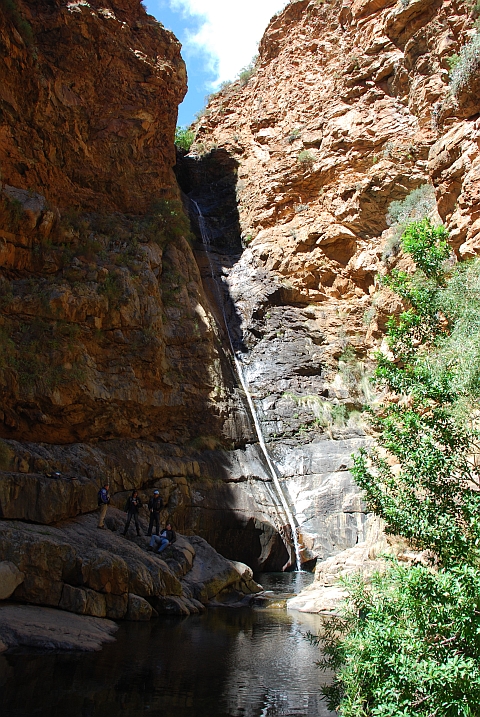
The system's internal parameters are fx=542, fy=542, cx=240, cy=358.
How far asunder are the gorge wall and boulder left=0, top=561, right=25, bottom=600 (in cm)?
78

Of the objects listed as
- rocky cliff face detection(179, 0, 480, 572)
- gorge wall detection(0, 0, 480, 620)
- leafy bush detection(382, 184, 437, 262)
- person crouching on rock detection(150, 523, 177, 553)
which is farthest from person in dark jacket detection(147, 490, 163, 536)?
leafy bush detection(382, 184, 437, 262)

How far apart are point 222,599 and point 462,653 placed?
11.1 meters

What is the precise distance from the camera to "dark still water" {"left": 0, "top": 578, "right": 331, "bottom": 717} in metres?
7.33

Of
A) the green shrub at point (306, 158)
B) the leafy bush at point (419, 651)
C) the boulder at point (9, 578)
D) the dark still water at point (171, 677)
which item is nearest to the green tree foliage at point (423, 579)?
the leafy bush at point (419, 651)

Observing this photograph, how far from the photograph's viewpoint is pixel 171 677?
868 cm

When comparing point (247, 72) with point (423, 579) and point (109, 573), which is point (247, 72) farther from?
point (423, 579)

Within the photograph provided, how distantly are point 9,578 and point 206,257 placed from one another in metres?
25.7

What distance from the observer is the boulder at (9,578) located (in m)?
10.8

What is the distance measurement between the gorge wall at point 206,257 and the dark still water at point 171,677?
290cm

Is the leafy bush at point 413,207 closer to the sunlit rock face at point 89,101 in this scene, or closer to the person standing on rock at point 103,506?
the sunlit rock face at point 89,101

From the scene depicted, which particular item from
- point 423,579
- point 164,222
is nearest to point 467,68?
point 164,222

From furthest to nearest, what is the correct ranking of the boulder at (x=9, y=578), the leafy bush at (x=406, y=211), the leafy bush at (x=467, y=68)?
the leafy bush at (x=406, y=211) < the leafy bush at (x=467, y=68) < the boulder at (x=9, y=578)

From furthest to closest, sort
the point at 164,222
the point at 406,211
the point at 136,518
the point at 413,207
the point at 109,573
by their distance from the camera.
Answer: the point at 164,222
the point at 406,211
the point at 413,207
the point at 136,518
the point at 109,573

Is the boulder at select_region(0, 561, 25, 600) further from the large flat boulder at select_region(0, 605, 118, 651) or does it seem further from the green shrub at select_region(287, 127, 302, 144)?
the green shrub at select_region(287, 127, 302, 144)
